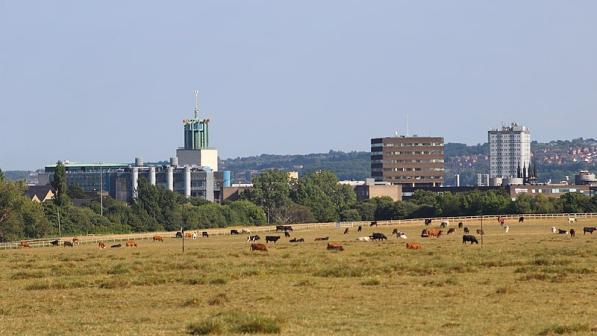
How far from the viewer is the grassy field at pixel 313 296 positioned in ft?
112

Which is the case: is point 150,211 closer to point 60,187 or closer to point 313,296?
point 60,187

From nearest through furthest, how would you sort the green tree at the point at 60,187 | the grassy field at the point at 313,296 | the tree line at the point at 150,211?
the grassy field at the point at 313,296 < the tree line at the point at 150,211 < the green tree at the point at 60,187

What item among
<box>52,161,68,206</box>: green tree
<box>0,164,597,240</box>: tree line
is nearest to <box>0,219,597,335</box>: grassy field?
<box>0,164,597,240</box>: tree line

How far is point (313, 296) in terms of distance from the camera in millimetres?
43125

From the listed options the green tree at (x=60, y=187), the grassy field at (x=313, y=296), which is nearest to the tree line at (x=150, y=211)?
the green tree at (x=60, y=187)

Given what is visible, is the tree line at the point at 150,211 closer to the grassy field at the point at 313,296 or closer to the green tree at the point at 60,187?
the green tree at the point at 60,187

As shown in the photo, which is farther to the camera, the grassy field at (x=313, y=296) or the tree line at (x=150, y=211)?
the tree line at (x=150, y=211)

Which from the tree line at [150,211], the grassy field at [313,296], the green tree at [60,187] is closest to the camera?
the grassy field at [313,296]

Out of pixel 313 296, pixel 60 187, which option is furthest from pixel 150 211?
pixel 313 296

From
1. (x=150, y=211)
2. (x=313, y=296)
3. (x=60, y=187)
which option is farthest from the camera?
(x=150, y=211)

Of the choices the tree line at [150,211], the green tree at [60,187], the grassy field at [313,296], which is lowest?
the grassy field at [313,296]

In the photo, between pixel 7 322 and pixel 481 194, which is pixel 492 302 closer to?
pixel 7 322

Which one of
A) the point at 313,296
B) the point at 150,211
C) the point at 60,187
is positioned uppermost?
the point at 60,187

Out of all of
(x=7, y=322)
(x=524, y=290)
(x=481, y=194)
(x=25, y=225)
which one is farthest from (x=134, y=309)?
(x=481, y=194)
